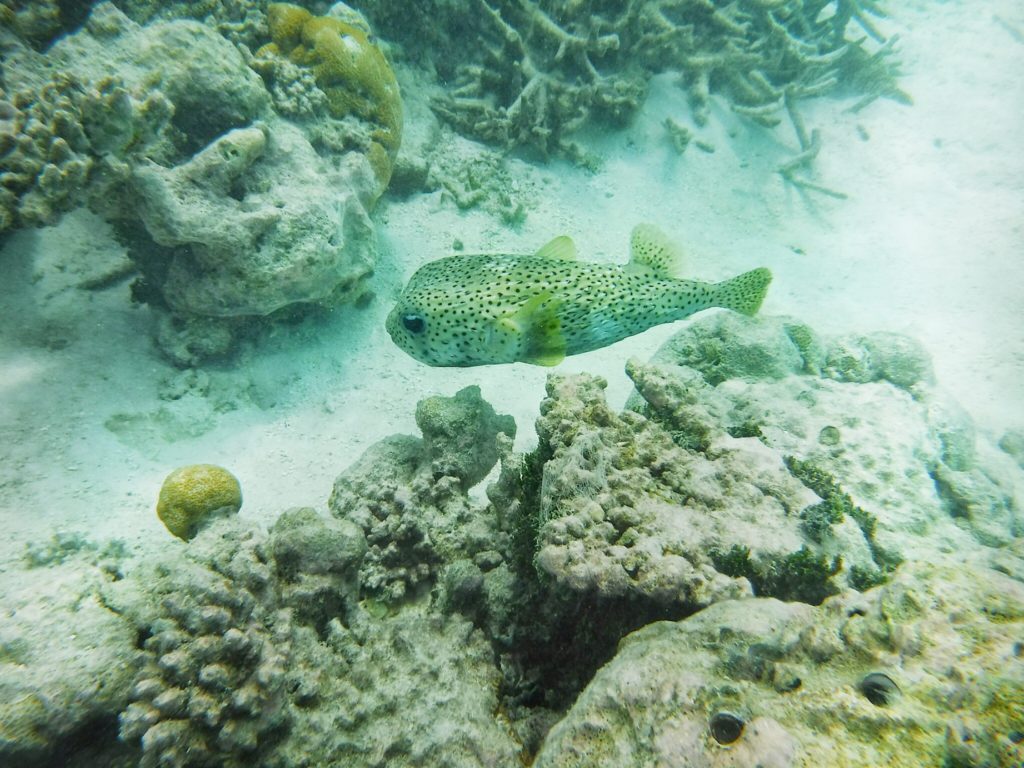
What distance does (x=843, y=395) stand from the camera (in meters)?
5.58

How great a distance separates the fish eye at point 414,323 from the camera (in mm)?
3734

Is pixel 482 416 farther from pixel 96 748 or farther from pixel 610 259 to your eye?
pixel 610 259

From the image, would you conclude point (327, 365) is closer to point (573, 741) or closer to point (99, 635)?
point (99, 635)

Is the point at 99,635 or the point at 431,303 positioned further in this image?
the point at 431,303

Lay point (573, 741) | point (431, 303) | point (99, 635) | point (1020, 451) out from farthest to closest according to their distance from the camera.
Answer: point (1020, 451) < point (431, 303) < point (99, 635) < point (573, 741)

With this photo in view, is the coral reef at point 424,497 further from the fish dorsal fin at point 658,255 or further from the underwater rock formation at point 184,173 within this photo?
the underwater rock formation at point 184,173

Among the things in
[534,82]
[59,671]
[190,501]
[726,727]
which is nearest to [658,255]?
[726,727]

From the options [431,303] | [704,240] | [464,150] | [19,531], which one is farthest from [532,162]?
[19,531]

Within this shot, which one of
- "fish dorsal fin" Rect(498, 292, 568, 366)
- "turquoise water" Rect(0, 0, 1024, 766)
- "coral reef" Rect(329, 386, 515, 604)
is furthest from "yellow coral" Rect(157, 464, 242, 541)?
"fish dorsal fin" Rect(498, 292, 568, 366)

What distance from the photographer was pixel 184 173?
4520mm

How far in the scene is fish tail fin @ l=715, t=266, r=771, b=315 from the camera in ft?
14.3

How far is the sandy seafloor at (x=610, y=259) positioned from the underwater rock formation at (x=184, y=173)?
0.70 metres

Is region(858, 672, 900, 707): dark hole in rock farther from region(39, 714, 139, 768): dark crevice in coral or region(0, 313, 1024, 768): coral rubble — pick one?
region(39, 714, 139, 768): dark crevice in coral

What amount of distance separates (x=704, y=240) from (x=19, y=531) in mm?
9031
